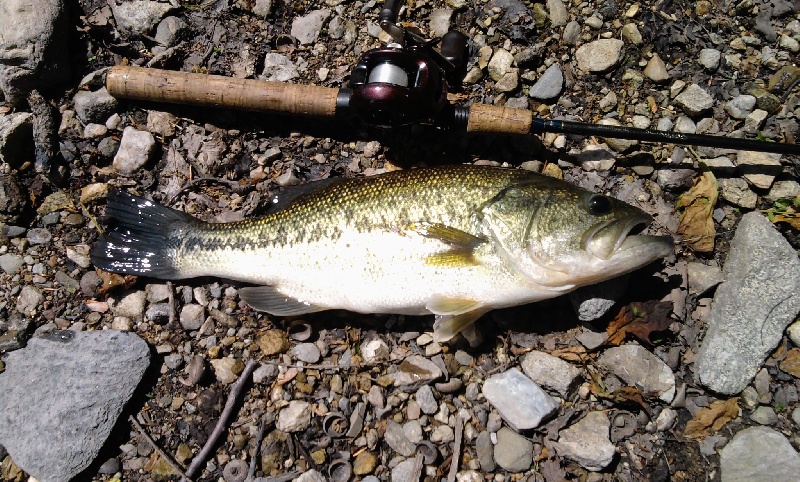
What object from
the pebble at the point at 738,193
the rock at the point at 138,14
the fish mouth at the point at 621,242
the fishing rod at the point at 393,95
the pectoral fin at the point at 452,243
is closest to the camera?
Result: the fish mouth at the point at 621,242

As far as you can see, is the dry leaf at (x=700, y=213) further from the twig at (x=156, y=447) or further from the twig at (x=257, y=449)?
the twig at (x=156, y=447)

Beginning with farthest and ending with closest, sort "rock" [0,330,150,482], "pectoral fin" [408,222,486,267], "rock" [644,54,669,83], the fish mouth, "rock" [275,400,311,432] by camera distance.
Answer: "rock" [644,54,669,83] < "rock" [275,400,311,432] < "rock" [0,330,150,482] < "pectoral fin" [408,222,486,267] < the fish mouth

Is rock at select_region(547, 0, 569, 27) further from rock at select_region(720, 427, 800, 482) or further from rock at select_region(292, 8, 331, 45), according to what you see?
rock at select_region(720, 427, 800, 482)

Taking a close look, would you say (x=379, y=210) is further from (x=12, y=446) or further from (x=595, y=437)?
(x=12, y=446)

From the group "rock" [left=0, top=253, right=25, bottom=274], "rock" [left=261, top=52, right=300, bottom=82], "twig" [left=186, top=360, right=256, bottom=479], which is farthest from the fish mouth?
"rock" [left=0, top=253, right=25, bottom=274]

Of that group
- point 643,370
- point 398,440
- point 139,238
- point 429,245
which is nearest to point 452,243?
point 429,245

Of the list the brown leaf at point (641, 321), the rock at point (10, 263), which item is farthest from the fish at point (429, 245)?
the rock at point (10, 263)

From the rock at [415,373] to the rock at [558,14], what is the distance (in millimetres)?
2671

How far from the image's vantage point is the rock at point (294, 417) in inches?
135

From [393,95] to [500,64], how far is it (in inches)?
47.8

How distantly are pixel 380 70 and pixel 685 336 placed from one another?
104 inches

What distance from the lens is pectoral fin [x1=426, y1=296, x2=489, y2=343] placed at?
3.11 metres

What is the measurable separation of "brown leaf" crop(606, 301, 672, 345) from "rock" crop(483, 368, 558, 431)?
0.60 metres

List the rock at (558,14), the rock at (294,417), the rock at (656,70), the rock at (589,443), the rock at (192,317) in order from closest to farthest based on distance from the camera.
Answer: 1. the rock at (589,443)
2. the rock at (294,417)
3. the rock at (192,317)
4. the rock at (656,70)
5. the rock at (558,14)
